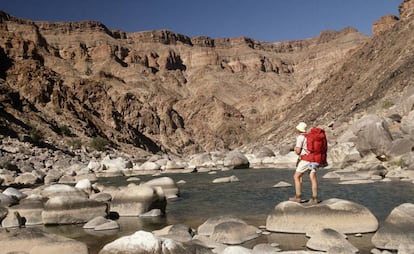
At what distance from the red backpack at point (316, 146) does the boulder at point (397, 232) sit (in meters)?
2.18

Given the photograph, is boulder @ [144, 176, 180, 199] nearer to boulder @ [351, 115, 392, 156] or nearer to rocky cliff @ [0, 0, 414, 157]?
boulder @ [351, 115, 392, 156]

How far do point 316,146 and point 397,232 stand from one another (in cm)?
287

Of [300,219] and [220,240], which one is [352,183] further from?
[220,240]

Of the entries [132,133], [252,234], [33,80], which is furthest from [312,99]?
[252,234]

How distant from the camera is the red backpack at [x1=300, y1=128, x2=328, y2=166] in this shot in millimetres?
12086

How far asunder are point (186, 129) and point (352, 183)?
8843 centimetres

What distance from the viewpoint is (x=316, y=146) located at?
1216 centimetres

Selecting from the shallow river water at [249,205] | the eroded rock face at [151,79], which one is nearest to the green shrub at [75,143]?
the eroded rock face at [151,79]

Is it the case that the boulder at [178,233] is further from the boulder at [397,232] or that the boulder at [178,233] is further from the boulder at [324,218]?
the boulder at [397,232]

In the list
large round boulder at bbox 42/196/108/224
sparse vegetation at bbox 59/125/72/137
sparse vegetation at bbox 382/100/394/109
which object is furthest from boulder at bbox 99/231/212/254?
sparse vegetation at bbox 59/125/72/137

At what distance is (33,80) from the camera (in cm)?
7944

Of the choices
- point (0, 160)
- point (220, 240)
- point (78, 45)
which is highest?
point (78, 45)

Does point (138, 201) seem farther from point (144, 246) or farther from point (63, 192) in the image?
point (144, 246)

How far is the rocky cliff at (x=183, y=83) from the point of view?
69.9 meters
